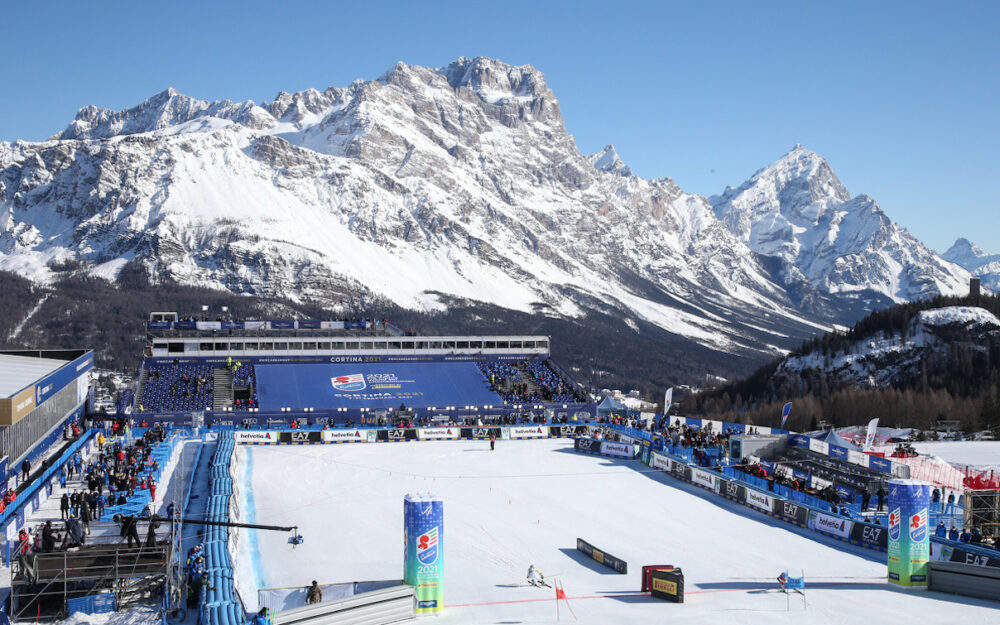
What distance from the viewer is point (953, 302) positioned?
135 m

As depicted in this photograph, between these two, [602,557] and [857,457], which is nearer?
[602,557]

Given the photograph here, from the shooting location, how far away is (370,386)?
7175 centimetres

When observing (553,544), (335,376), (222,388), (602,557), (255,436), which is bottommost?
(553,544)

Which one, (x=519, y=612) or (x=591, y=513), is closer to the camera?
(x=519, y=612)

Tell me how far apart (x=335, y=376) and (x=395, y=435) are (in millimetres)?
14088

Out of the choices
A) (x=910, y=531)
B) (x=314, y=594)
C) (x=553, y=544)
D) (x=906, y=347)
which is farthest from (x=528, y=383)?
(x=906, y=347)

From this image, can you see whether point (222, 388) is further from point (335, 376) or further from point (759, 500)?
point (759, 500)

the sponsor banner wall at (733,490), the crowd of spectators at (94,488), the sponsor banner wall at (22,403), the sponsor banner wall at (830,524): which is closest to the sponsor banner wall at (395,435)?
the crowd of spectators at (94,488)

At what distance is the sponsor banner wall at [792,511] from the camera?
3659cm

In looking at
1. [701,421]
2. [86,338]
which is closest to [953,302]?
[701,421]

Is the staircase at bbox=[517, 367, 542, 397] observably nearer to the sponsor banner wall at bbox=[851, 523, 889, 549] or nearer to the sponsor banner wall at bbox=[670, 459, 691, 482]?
the sponsor banner wall at bbox=[670, 459, 691, 482]

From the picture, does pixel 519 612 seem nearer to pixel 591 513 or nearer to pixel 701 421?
pixel 591 513

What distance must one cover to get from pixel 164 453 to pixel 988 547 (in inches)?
1431

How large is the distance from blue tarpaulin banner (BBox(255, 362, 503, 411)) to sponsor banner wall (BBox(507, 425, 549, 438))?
21.5 feet
